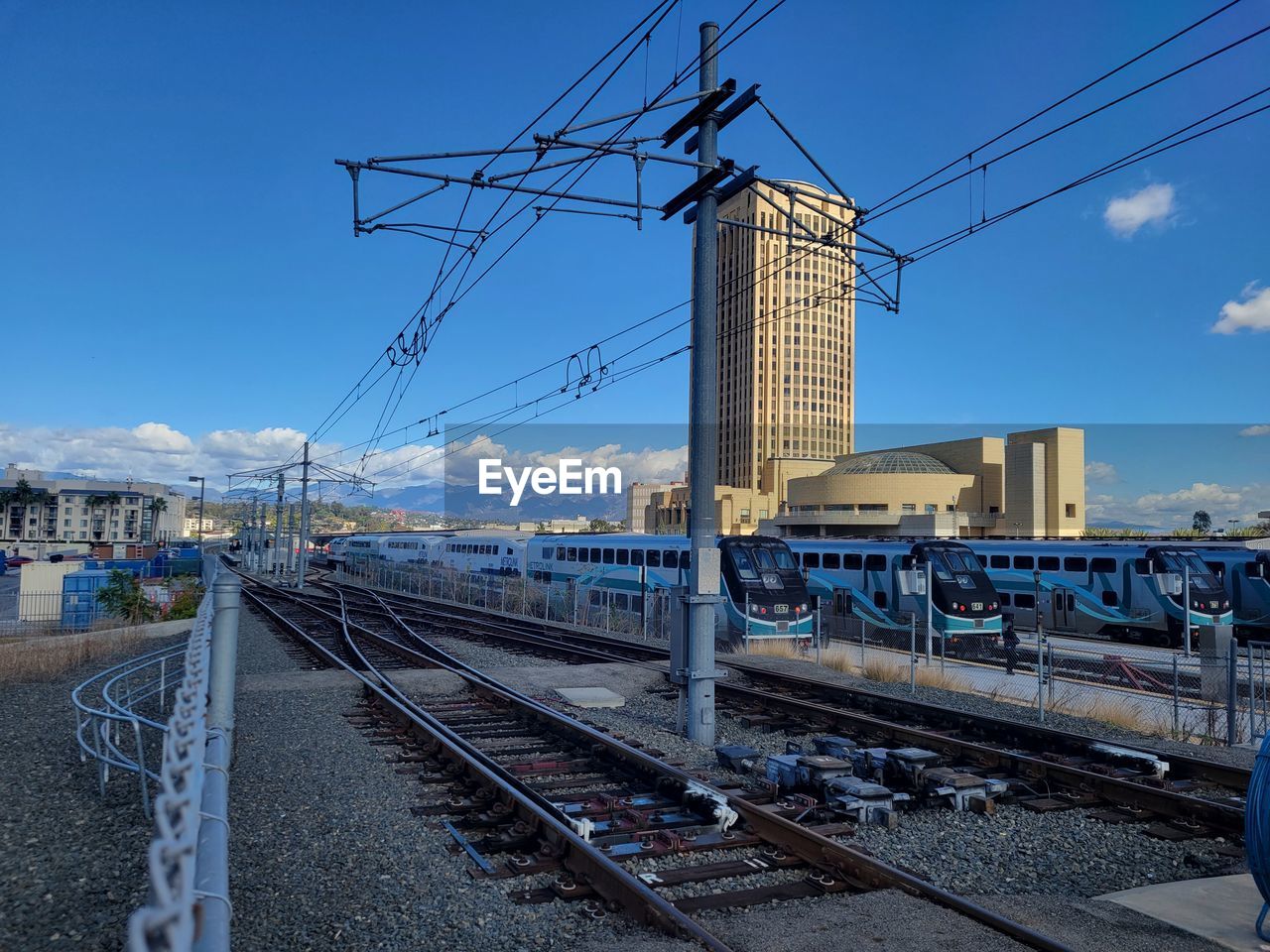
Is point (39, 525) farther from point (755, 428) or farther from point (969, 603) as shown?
point (969, 603)

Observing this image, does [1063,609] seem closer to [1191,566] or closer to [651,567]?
[1191,566]

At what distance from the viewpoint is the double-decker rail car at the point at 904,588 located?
22625 millimetres

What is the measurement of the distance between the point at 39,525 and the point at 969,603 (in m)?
145

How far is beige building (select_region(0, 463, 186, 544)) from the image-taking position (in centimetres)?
12244

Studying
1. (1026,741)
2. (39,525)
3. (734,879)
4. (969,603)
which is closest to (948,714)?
(1026,741)

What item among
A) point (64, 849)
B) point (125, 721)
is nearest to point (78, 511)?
point (125, 721)

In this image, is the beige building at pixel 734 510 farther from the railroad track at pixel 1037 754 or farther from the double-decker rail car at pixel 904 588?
the railroad track at pixel 1037 754

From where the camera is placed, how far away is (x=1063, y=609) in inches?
1048

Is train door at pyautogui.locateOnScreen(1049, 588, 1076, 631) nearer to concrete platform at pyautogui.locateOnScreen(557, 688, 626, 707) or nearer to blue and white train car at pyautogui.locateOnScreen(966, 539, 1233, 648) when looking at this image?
blue and white train car at pyautogui.locateOnScreen(966, 539, 1233, 648)

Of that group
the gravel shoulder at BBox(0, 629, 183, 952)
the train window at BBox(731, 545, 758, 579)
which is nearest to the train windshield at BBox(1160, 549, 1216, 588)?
the train window at BBox(731, 545, 758, 579)

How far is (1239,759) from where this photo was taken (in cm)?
1020

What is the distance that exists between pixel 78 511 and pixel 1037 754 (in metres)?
158

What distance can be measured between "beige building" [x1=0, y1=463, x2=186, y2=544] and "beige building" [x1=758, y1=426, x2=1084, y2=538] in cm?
9168

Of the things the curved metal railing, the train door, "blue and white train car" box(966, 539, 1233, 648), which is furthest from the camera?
the train door
